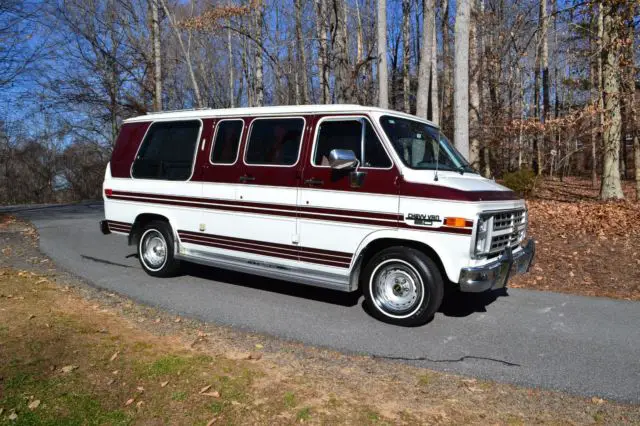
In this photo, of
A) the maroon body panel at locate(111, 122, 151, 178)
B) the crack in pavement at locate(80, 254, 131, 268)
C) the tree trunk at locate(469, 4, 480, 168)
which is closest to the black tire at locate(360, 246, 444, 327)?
the maroon body panel at locate(111, 122, 151, 178)

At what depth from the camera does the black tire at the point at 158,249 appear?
732 centimetres

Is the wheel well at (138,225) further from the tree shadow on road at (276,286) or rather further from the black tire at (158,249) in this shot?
the tree shadow on road at (276,286)

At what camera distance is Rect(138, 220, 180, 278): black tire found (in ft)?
24.0

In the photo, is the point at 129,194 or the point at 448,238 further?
the point at 129,194

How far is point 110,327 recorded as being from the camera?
16.8 feet

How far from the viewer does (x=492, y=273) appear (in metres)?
5.06

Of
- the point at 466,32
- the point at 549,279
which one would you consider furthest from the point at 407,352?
the point at 466,32

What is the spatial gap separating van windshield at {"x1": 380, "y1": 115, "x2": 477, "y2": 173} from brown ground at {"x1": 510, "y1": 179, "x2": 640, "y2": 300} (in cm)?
249

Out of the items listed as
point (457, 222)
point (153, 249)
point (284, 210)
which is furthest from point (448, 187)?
point (153, 249)

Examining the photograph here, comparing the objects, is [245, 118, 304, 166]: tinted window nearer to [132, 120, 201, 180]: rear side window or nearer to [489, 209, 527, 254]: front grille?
[132, 120, 201, 180]: rear side window

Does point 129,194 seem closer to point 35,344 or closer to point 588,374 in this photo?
point 35,344

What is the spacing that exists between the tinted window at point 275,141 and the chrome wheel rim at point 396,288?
1771 millimetres

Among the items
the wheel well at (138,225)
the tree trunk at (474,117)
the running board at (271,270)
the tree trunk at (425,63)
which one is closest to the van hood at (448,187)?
the running board at (271,270)

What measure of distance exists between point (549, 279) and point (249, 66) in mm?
30315
